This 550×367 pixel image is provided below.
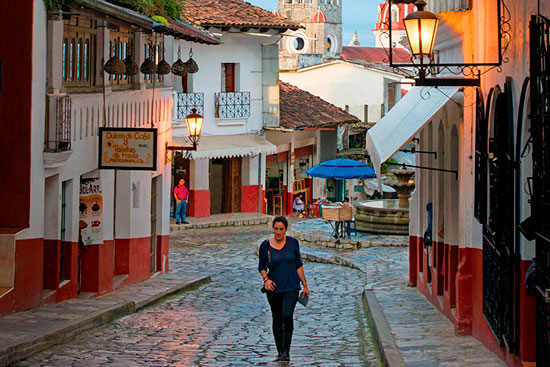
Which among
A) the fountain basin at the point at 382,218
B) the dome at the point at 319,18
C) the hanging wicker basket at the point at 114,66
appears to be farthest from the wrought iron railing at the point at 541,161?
the dome at the point at 319,18

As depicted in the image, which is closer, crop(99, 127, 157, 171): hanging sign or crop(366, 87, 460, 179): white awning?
crop(366, 87, 460, 179): white awning

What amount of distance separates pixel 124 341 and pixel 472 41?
201 inches

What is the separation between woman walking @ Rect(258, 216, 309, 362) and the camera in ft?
31.2

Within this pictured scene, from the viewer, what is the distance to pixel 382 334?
35.1 feet

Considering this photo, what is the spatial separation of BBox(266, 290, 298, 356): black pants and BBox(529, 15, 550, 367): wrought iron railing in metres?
3.32

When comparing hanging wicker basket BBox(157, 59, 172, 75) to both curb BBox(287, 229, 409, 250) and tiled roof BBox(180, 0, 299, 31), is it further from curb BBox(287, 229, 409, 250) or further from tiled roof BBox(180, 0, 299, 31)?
tiled roof BBox(180, 0, 299, 31)

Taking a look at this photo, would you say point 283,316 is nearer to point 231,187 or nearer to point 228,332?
point 228,332

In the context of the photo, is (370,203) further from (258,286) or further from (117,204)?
(117,204)

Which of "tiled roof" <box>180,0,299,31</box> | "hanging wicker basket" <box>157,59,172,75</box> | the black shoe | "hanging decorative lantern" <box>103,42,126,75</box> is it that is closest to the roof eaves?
"hanging decorative lantern" <box>103,42,126,75</box>

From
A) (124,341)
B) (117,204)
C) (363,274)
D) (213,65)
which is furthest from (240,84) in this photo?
(124,341)

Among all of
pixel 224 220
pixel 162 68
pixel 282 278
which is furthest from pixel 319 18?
pixel 282 278

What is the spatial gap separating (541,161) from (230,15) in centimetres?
2689

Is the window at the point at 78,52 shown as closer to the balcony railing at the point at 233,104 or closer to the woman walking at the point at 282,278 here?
the woman walking at the point at 282,278

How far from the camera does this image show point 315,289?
1719 centimetres
